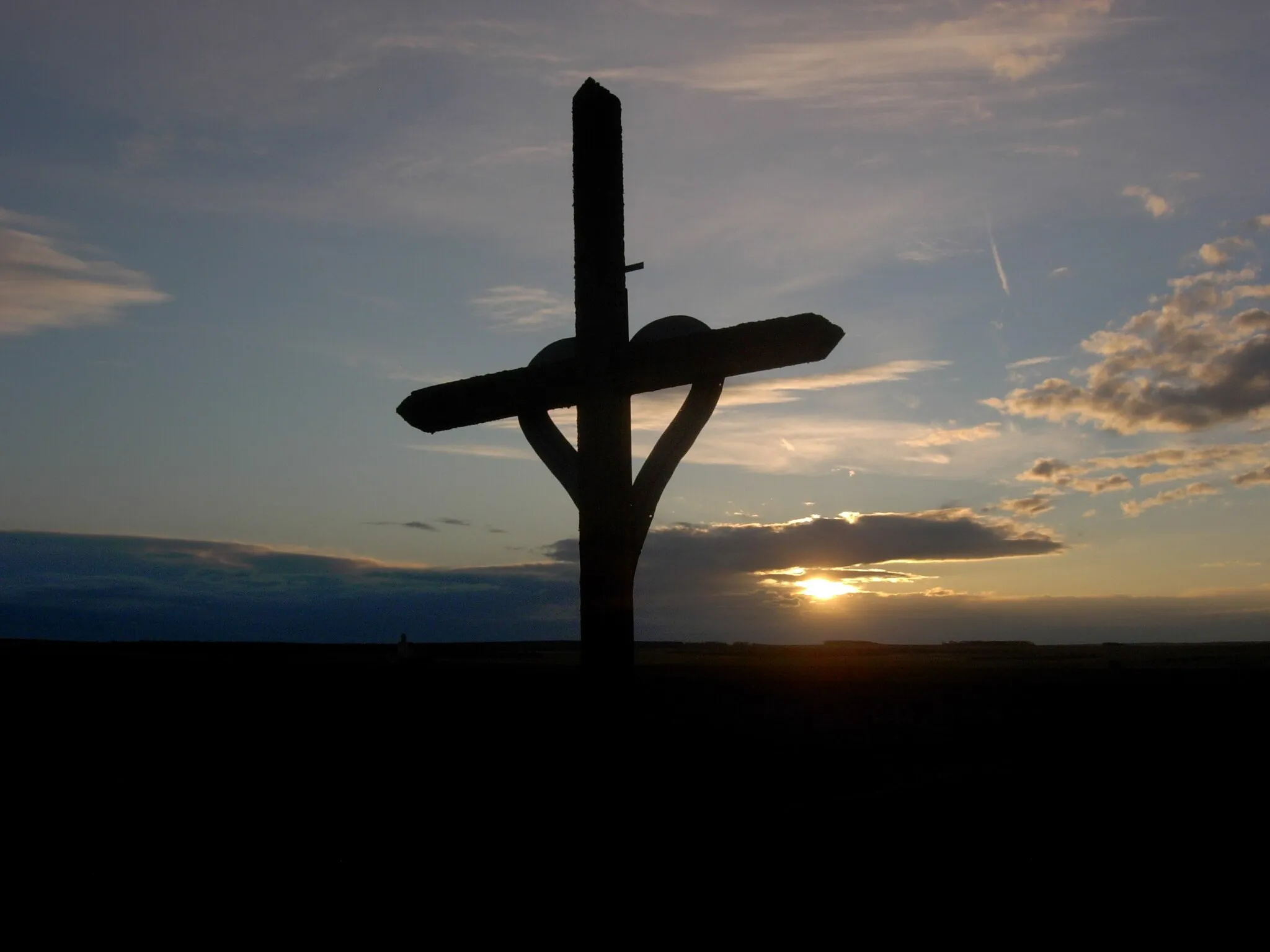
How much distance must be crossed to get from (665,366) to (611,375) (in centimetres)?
30

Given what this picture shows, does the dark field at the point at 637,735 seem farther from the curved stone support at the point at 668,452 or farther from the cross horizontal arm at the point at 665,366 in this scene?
the cross horizontal arm at the point at 665,366

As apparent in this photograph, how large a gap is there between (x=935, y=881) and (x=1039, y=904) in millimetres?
454

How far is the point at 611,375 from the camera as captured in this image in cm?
534

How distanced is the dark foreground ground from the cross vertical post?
1.17 feet

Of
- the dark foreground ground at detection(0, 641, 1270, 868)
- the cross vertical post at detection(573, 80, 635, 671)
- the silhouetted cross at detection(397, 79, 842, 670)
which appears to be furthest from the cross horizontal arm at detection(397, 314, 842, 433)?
the dark foreground ground at detection(0, 641, 1270, 868)

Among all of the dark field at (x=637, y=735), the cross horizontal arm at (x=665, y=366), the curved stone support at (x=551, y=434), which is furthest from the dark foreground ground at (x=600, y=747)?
the cross horizontal arm at (x=665, y=366)

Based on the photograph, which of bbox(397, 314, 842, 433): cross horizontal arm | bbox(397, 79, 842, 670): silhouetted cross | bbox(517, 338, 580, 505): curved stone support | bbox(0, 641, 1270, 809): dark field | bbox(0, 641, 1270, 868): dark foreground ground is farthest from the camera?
bbox(0, 641, 1270, 809): dark field

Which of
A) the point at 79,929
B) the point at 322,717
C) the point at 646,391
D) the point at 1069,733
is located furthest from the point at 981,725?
the point at 79,929

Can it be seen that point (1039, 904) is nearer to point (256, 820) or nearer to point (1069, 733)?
point (256, 820)

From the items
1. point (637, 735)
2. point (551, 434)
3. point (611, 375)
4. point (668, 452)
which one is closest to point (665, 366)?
point (611, 375)

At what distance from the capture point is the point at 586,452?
17.4 ft

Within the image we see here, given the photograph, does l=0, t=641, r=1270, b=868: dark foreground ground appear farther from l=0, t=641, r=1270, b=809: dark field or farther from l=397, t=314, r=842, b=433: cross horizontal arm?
l=397, t=314, r=842, b=433: cross horizontal arm

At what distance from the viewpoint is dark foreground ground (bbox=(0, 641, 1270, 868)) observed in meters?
6.38

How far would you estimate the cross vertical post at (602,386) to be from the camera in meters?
5.11
